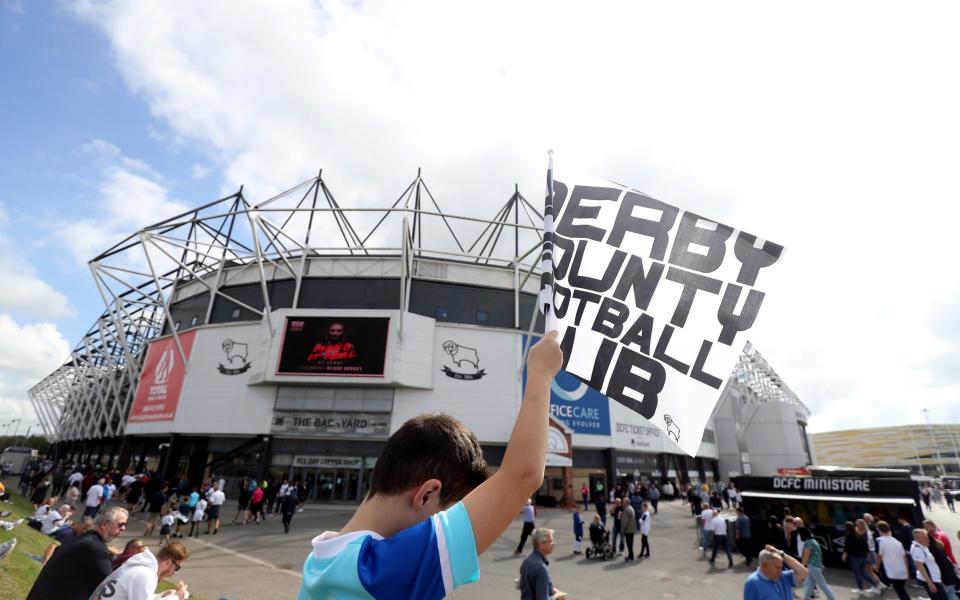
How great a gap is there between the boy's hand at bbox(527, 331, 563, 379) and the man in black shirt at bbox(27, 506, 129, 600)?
4554mm

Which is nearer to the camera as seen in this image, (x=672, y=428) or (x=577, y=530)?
(x=672, y=428)

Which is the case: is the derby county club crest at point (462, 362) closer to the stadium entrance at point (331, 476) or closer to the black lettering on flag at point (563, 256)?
the stadium entrance at point (331, 476)

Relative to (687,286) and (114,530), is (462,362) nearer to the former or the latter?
(114,530)

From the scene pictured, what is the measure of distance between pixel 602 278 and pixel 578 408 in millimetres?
25242

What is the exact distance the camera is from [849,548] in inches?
440

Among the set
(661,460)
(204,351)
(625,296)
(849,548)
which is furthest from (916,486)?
(204,351)

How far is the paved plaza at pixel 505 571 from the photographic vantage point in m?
9.92

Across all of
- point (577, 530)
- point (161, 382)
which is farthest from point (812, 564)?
point (161, 382)

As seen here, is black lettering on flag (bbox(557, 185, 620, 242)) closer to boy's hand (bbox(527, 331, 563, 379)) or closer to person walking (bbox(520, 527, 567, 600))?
boy's hand (bbox(527, 331, 563, 379))

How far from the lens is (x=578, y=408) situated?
2841cm

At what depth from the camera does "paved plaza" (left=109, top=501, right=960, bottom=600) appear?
9922 millimetres

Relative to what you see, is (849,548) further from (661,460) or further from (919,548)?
(661,460)

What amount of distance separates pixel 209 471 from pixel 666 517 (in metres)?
26.0

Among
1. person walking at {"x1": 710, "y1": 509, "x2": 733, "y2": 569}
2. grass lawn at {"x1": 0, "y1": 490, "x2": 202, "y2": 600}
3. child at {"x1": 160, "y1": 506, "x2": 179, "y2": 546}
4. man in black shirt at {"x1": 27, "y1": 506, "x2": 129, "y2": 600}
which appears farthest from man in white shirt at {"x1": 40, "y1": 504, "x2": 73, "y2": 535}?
person walking at {"x1": 710, "y1": 509, "x2": 733, "y2": 569}
